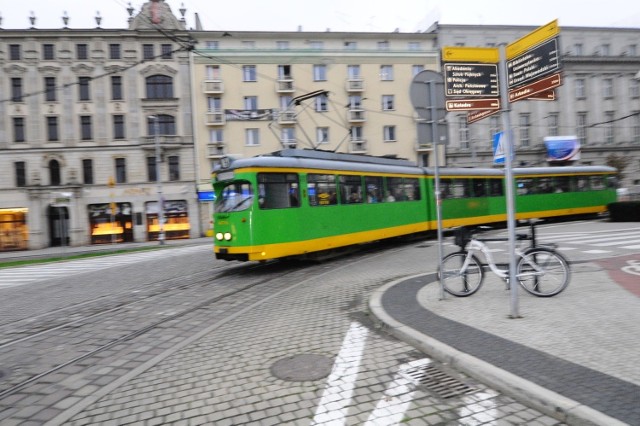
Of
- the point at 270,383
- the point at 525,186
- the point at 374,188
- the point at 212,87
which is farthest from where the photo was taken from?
the point at 212,87

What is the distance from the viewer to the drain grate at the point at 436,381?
12.1ft

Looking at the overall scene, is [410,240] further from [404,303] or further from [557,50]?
[557,50]

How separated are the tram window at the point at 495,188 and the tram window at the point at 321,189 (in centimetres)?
1099

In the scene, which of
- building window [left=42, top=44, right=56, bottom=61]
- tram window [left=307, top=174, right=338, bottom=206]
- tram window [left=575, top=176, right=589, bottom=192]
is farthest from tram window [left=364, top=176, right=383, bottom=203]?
building window [left=42, top=44, right=56, bottom=61]

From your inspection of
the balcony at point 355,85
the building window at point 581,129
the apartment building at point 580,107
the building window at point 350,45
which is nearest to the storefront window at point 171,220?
the balcony at point 355,85

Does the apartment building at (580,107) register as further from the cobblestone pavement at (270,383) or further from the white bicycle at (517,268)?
the cobblestone pavement at (270,383)

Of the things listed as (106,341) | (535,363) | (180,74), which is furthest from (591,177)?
(180,74)

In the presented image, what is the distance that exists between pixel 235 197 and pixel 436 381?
7.80 meters

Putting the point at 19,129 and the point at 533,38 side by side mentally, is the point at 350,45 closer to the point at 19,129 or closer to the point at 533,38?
the point at 19,129

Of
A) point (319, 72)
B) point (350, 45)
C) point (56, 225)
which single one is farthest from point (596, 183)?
point (56, 225)

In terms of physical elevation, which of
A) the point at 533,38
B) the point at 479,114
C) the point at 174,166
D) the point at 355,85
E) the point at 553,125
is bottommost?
the point at 479,114

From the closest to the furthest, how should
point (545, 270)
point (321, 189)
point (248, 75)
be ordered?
→ 1. point (545, 270)
2. point (321, 189)
3. point (248, 75)

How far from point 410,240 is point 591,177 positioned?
13565 mm

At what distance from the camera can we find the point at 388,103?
38406 mm
